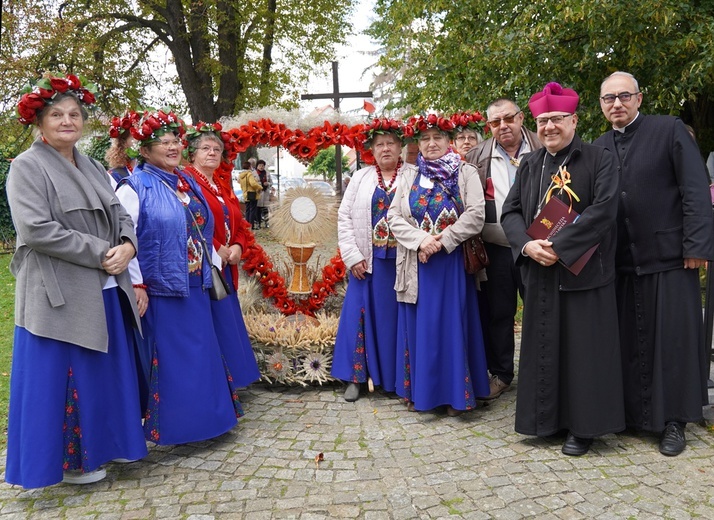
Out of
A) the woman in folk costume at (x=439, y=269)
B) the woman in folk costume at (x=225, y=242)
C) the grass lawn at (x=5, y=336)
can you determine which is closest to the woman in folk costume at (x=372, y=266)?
the woman in folk costume at (x=439, y=269)

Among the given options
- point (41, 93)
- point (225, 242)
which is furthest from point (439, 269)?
point (41, 93)

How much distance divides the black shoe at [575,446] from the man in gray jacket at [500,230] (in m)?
1.04

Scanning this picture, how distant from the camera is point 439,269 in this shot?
15.5 feet

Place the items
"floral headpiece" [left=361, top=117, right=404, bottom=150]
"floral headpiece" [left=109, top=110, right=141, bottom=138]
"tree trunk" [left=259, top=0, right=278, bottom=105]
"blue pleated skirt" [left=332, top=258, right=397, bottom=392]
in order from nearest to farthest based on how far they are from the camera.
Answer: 1. "floral headpiece" [left=109, top=110, right=141, bottom=138]
2. "floral headpiece" [left=361, top=117, right=404, bottom=150]
3. "blue pleated skirt" [left=332, top=258, right=397, bottom=392]
4. "tree trunk" [left=259, top=0, right=278, bottom=105]

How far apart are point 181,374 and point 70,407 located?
0.70m

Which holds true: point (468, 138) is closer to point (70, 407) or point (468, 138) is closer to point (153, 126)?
point (153, 126)

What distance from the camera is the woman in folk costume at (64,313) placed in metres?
3.42

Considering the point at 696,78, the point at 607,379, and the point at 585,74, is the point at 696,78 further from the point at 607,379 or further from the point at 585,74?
the point at 607,379

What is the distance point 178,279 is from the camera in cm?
405

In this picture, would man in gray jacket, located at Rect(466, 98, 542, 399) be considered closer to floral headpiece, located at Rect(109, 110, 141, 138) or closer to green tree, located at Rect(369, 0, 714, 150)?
floral headpiece, located at Rect(109, 110, 141, 138)

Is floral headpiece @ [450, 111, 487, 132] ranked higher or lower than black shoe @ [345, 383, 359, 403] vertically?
higher

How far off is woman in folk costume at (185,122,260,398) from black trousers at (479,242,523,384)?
187cm

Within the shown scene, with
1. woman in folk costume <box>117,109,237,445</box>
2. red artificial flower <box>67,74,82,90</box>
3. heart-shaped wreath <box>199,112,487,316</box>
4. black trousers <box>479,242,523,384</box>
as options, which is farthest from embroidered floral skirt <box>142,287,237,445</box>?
black trousers <box>479,242,523,384</box>

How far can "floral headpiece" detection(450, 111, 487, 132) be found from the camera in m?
5.13
